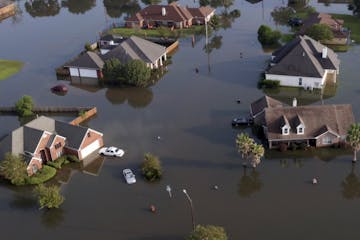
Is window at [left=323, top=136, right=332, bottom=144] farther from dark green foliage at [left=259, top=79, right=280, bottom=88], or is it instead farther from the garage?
the garage

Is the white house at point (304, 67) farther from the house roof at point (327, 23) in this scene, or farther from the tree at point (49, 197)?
the tree at point (49, 197)

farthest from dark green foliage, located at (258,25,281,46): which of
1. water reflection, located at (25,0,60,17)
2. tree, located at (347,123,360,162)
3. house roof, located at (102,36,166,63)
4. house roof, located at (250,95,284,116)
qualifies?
water reflection, located at (25,0,60,17)

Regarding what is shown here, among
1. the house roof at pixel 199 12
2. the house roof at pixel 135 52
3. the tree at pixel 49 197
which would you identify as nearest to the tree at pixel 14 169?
the tree at pixel 49 197

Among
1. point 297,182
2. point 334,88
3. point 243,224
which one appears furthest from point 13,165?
point 334,88

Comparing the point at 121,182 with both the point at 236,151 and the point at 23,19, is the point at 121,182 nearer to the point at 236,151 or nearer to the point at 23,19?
the point at 236,151

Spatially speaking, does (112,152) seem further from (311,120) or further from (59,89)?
(311,120)
